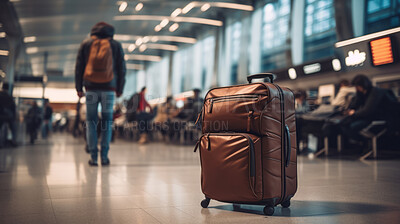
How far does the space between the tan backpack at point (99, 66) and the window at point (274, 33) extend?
9763 millimetres

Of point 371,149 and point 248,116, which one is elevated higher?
point 248,116

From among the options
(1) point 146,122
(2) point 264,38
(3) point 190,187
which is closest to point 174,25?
(2) point 264,38

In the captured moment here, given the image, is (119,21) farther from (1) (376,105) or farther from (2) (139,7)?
(1) (376,105)

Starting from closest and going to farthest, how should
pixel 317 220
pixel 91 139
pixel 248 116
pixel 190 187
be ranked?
pixel 317 220 < pixel 248 116 < pixel 190 187 < pixel 91 139

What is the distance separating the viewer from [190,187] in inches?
119

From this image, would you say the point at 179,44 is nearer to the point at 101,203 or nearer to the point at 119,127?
the point at 119,127

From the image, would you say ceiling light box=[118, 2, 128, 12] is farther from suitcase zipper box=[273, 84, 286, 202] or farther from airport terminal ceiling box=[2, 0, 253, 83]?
suitcase zipper box=[273, 84, 286, 202]

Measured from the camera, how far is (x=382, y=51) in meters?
7.52

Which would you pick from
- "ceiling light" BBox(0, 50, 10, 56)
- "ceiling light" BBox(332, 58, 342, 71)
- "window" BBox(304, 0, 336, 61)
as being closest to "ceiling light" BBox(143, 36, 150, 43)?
"window" BBox(304, 0, 336, 61)

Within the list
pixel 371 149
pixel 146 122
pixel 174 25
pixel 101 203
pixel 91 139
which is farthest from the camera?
pixel 174 25

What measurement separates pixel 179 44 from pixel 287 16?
1122 centimetres

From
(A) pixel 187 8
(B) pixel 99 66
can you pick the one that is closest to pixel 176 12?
(A) pixel 187 8

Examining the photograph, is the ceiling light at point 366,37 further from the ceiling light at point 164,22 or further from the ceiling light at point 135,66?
the ceiling light at point 135,66

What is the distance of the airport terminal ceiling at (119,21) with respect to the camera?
14.5m
